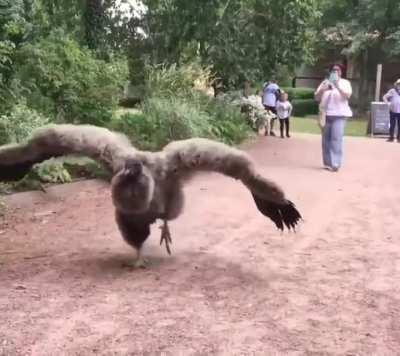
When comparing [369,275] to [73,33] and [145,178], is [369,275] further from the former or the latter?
[73,33]

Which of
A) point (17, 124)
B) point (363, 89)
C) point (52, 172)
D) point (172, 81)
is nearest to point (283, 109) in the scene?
Answer: point (172, 81)

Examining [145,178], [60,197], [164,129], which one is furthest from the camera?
[164,129]

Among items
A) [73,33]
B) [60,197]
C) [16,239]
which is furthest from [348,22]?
[16,239]

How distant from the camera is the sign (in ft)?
72.9

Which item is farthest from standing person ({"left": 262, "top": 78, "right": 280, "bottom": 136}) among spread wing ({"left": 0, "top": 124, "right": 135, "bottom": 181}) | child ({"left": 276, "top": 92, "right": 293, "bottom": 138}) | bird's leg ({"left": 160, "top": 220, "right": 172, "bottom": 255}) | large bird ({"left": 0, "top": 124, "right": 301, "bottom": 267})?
spread wing ({"left": 0, "top": 124, "right": 135, "bottom": 181})

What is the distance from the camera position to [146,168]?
5930mm

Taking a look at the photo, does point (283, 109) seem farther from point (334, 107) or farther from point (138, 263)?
point (138, 263)

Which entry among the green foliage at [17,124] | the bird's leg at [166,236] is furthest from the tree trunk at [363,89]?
the bird's leg at [166,236]

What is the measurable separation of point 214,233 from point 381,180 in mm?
5120

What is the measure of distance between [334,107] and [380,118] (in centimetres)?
1121

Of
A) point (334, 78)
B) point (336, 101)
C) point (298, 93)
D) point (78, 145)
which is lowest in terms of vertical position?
point (298, 93)

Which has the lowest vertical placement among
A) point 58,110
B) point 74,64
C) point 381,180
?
point 381,180

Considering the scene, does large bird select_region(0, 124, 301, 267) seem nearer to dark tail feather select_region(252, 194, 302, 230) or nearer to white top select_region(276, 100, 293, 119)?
dark tail feather select_region(252, 194, 302, 230)

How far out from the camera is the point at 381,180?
39.1 feet
